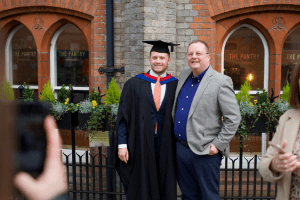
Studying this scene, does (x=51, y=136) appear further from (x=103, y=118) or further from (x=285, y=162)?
(x=103, y=118)

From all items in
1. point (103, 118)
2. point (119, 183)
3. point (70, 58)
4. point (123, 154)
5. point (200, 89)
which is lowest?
point (119, 183)

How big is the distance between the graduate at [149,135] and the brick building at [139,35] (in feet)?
5.93

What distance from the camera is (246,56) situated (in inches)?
213

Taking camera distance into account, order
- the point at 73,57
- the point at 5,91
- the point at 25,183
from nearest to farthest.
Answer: the point at 5,91 → the point at 25,183 → the point at 73,57

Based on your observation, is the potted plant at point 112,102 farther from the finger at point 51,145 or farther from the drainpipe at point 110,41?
the finger at point 51,145

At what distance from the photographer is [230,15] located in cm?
505

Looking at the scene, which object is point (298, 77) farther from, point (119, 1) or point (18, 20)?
point (18, 20)

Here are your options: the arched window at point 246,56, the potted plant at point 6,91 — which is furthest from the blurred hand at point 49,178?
the arched window at point 246,56

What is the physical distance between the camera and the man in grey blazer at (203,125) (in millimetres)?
2646

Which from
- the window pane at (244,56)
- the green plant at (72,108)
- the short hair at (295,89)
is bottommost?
the green plant at (72,108)

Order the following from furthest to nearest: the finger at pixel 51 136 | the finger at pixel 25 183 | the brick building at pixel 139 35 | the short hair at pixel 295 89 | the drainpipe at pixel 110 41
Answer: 1. the drainpipe at pixel 110 41
2. the brick building at pixel 139 35
3. the short hair at pixel 295 89
4. the finger at pixel 51 136
5. the finger at pixel 25 183

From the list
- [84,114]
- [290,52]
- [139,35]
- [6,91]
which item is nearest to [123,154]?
[84,114]

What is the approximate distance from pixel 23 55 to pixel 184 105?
4.51 metres

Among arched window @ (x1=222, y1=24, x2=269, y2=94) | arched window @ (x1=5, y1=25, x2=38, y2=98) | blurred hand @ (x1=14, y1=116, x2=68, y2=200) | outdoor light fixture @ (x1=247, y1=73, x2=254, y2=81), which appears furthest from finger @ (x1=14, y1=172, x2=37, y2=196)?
arched window @ (x1=5, y1=25, x2=38, y2=98)
